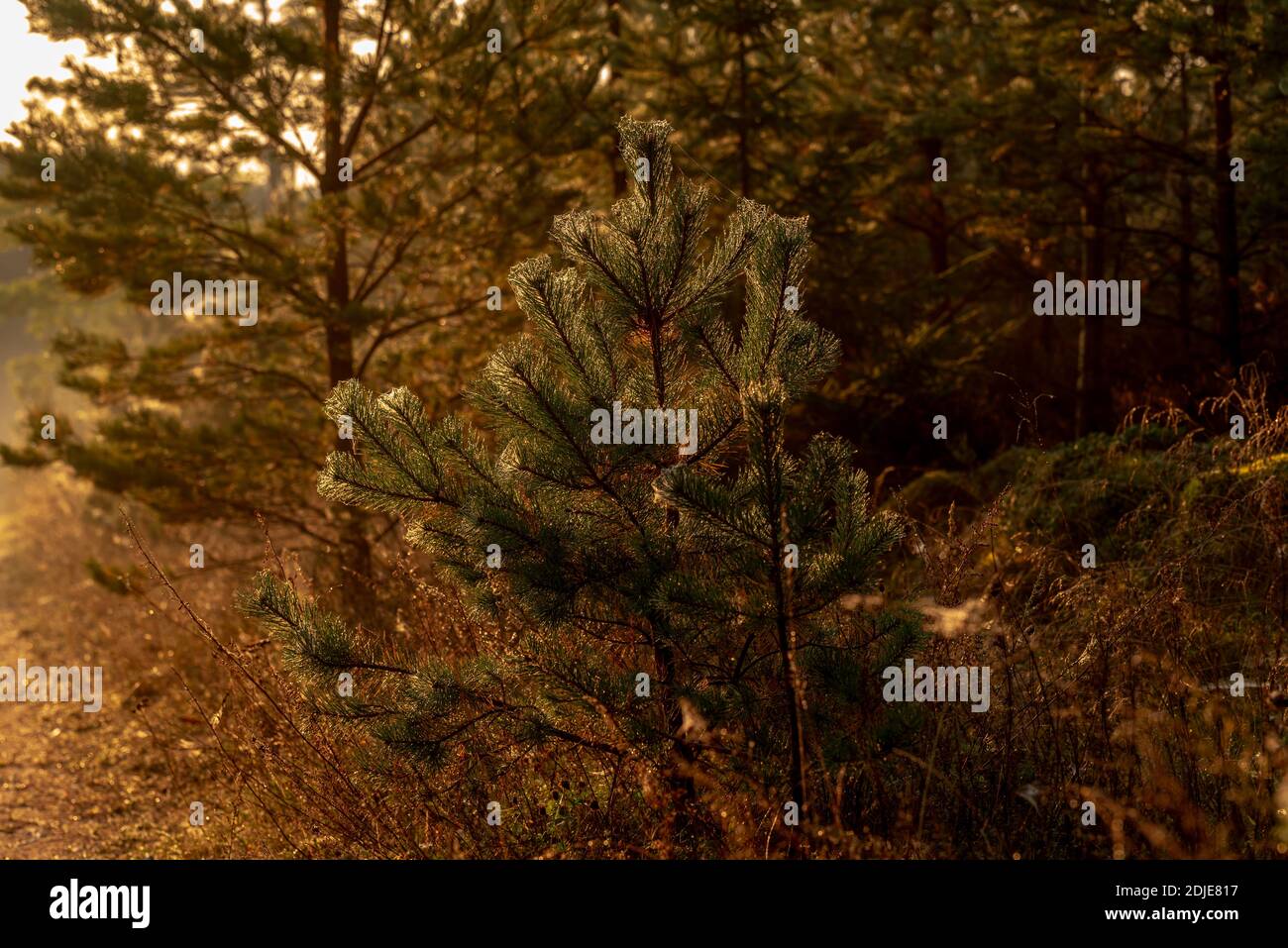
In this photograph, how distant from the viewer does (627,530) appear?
→ 141 inches

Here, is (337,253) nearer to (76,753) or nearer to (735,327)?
(735,327)

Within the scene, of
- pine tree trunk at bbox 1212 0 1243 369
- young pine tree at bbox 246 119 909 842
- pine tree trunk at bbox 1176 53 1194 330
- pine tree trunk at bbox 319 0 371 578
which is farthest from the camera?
pine tree trunk at bbox 1176 53 1194 330

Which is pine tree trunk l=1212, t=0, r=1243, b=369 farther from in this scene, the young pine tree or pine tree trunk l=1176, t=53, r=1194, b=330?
the young pine tree

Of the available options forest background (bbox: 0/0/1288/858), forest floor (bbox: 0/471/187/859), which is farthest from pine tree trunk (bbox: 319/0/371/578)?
forest floor (bbox: 0/471/187/859)

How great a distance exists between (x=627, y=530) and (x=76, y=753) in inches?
272

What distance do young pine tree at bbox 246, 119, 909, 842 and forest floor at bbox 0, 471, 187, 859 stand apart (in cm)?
280

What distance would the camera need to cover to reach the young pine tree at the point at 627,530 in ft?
11.0

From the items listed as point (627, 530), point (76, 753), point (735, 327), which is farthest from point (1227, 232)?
point (76, 753)

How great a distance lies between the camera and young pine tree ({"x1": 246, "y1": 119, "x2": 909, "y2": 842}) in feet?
11.0

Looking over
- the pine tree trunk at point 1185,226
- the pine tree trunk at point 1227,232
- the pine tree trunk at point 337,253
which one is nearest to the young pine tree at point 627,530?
the pine tree trunk at point 337,253

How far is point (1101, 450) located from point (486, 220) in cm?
537
